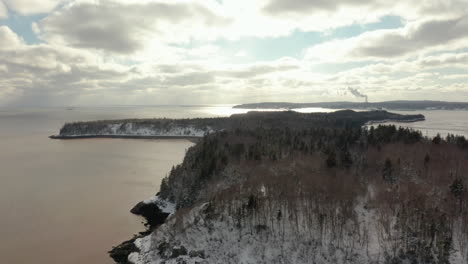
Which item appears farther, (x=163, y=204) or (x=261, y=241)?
(x=163, y=204)

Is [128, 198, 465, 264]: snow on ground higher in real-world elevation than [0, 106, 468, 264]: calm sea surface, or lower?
higher

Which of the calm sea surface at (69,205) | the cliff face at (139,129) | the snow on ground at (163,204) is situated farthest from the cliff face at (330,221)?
the cliff face at (139,129)

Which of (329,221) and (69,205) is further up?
(329,221)

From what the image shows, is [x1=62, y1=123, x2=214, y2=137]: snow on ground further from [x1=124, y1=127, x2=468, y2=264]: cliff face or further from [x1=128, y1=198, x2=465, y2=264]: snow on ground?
[x1=128, y1=198, x2=465, y2=264]: snow on ground

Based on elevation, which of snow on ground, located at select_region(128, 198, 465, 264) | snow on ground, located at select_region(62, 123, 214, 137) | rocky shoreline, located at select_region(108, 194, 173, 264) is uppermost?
snow on ground, located at select_region(62, 123, 214, 137)

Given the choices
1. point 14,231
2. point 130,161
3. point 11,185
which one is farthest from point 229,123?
point 14,231

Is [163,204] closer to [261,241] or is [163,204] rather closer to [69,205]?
[69,205]

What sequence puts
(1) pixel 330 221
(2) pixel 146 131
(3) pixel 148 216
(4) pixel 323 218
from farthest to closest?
1. (2) pixel 146 131
2. (3) pixel 148 216
3. (1) pixel 330 221
4. (4) pixel 323 218

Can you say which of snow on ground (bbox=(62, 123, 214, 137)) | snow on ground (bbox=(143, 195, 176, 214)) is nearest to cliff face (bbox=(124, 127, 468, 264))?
snow on ground (bbox=(143, 195, 176, 214))

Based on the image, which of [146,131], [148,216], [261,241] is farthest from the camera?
[146,131]

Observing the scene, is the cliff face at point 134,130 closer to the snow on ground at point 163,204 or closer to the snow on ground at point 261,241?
the snow on ground at point 163,204

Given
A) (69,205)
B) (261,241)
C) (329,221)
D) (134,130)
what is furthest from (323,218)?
(134,130)
